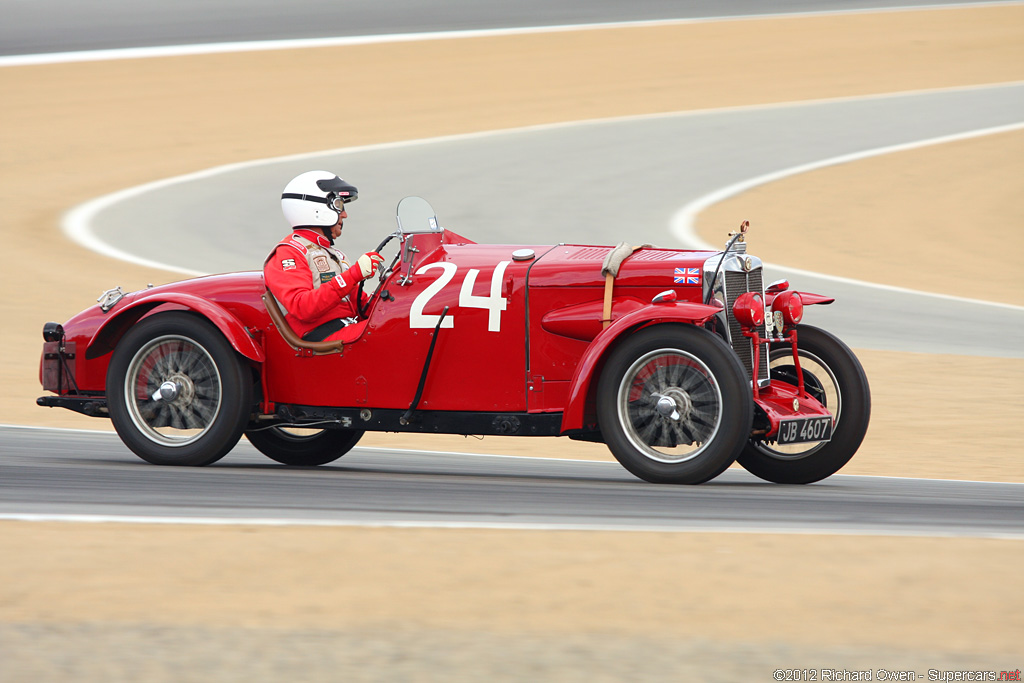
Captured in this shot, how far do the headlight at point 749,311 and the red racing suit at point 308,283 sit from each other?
2.15 metres

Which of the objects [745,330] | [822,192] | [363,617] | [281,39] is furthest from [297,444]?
[281,39]

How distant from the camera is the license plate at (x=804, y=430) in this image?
7.61 metres

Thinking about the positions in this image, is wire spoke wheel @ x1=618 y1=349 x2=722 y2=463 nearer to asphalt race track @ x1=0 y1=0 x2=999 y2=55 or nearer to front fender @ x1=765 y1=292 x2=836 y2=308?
A: front fender @ x1=765 y1=292 x2=836 y2=308

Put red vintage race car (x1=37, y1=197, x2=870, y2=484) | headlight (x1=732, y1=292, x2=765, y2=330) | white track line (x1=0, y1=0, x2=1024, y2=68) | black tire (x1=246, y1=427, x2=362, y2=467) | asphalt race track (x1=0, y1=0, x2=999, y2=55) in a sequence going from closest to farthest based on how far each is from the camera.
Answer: red vintage race car (x1=37, y1=197, x2=870, y2=484) < headlight (x1=732, y1=292, x2=765, y2=330) < black tire (x1=246, y1=427, x2=362, y2=467) < white track line (x1=0, y1=0, x2=1024, y2=68) < asphalt race track (x1=0, y1=0, x2=999, y2=55)

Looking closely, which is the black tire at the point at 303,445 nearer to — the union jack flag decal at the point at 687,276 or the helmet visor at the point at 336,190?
the helmet visor at the point at 336,190

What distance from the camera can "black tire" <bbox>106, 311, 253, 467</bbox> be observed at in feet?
27.6

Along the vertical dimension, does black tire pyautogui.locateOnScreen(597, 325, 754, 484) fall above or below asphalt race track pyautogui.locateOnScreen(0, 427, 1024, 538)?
above

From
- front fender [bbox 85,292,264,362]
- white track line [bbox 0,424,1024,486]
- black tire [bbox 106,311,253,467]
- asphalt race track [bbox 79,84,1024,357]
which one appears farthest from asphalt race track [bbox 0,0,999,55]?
black tire [bbox 106,311,253,467]

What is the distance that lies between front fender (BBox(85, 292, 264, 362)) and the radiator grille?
8.91ft

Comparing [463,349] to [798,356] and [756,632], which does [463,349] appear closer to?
[798,356]

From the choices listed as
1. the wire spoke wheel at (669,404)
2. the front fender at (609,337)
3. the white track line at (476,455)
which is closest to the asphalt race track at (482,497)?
the white track line at (476,455)

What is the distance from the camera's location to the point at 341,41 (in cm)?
3756

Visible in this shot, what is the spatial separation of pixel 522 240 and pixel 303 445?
11.8 metres

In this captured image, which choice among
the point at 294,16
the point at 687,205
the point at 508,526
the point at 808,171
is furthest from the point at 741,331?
the point at 294,16
